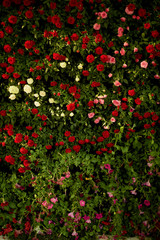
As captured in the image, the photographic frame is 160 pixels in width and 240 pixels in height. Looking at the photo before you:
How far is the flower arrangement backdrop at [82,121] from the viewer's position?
193cm

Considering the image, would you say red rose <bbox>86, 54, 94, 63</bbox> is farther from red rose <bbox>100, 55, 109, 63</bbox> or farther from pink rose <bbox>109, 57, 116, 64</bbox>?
pink rose <bbox>109, 57, 116, 64</bbox>

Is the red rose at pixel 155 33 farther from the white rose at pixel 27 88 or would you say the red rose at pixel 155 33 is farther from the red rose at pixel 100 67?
the white rose at pixel 27 88

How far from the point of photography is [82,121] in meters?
2.07

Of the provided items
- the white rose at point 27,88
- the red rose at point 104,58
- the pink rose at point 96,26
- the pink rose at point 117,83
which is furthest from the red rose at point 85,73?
the white rose at point 27,88

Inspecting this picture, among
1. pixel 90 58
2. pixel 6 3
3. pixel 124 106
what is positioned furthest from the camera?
pixel 124 106

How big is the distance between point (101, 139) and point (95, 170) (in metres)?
0.38

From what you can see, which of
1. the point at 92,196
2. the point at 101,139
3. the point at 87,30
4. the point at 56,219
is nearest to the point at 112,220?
the point at 92,196

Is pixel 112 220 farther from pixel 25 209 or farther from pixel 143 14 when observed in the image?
pixel 143 14

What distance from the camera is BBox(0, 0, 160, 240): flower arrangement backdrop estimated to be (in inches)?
75.9

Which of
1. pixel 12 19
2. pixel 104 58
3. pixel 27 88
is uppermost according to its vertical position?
pixel 12 19

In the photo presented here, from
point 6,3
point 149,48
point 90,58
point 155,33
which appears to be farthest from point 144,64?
point 6,3

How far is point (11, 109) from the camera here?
2008 millimetres

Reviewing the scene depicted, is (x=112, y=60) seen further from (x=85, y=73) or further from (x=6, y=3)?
(x=6, y=3)

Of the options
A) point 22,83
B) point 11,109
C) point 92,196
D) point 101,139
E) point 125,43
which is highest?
point 125,43
